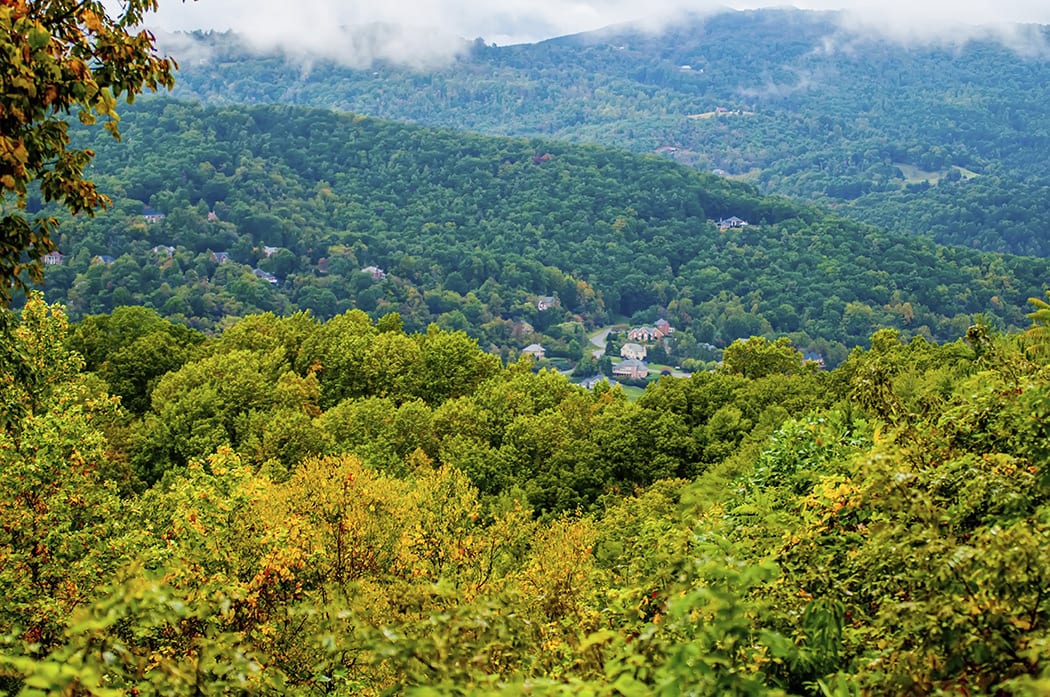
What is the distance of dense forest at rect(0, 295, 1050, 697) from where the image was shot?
664 centimetres

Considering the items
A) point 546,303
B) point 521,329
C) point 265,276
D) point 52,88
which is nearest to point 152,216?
point 265,276

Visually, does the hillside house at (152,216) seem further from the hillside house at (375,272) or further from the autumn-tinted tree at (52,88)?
the autumn-tinted tree at (52,88)

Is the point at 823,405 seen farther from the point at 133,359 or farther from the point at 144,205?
the point at 144,205

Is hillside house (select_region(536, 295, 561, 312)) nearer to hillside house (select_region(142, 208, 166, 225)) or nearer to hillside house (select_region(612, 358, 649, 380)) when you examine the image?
hillside house (select_region(612, 358, 649, 380))

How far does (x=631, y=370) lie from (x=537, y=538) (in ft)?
405

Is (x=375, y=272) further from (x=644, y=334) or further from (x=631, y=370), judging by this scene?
(x=631, y=370)

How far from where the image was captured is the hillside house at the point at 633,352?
531ft

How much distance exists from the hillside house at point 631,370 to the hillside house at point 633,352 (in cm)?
511

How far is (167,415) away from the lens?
42656 millimetres

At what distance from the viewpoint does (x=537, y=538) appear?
28.8m

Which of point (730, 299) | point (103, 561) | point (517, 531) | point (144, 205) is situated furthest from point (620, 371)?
point (103, 561)

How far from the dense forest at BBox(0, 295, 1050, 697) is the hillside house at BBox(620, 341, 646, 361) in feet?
369

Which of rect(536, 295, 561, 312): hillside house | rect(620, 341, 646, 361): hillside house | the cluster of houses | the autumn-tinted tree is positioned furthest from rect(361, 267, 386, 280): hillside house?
the autumn-tinted tree

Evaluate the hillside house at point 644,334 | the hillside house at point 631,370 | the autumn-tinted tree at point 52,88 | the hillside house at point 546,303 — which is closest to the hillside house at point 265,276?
the hillside house at point 546,303
